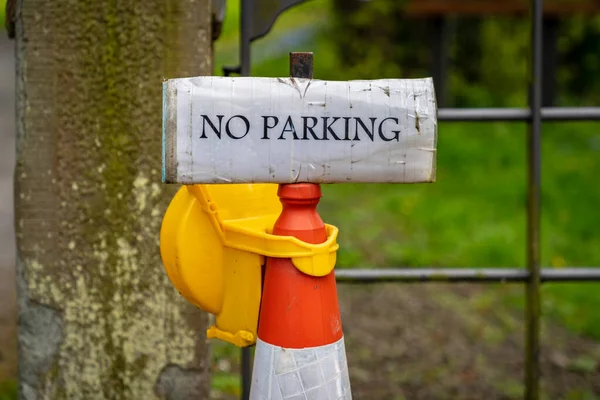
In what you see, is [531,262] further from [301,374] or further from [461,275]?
[301,374]

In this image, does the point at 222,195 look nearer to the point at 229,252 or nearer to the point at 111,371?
the point at 229,252

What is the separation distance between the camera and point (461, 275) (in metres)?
1.92

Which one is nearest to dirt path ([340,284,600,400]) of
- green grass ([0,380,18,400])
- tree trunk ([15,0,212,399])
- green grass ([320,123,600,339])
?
green grass ([320,123,600,339])

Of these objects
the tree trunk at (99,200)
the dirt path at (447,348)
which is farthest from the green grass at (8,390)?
the dirt path at (447,348)

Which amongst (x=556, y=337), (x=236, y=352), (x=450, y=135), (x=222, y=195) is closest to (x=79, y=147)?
(x=222, y=195)

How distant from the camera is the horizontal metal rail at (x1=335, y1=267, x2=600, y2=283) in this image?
74.5 inches

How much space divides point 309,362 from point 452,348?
162cm

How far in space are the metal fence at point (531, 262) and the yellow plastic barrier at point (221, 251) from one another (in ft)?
1.59

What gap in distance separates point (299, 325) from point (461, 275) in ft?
2.66

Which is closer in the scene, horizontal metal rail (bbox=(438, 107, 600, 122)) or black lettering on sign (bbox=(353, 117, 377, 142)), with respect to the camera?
black lettering on sign (bbox=(353, 117, 377, 142))

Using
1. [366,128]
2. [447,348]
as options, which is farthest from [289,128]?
[447,348]

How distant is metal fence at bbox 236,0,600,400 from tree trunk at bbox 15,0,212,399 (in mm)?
207

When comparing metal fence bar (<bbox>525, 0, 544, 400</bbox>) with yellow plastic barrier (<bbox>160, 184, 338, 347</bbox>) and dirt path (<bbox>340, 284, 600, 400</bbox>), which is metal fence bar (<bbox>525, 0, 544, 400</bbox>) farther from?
yellow plastic barrier (<bbox>160, 184, 338, 347</bbox>)

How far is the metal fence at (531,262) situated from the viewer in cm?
185
